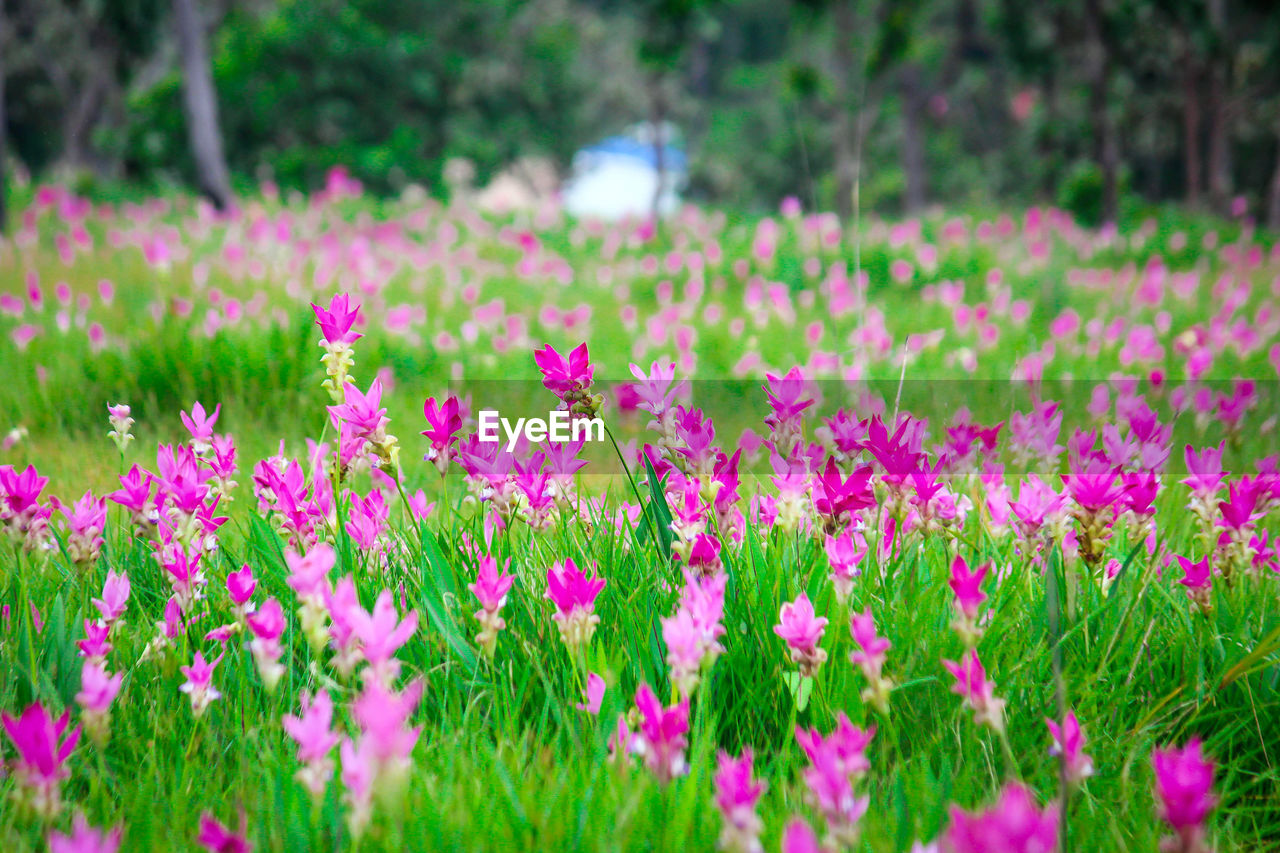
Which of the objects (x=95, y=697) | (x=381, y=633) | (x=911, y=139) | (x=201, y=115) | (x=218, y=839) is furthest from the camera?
(x=911, y=139)

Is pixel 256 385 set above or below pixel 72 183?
below

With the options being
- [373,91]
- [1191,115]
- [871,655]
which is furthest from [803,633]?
[373,91]

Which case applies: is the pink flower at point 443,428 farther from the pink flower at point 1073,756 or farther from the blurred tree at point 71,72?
the blurred tree at point 71,72

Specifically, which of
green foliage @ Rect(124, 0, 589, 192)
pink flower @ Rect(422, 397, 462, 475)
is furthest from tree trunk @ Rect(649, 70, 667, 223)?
pink flower @ Rect(422, 397, 462, 475)

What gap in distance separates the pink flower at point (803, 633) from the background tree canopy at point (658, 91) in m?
10.4

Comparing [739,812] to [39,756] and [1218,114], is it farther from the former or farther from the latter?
[1218,114]

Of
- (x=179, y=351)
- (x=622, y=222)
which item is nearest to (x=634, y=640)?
(x=179, y=351)

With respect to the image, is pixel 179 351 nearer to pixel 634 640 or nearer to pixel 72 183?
pixel 634 640

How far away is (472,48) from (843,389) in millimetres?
25353

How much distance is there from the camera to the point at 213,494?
199 cm

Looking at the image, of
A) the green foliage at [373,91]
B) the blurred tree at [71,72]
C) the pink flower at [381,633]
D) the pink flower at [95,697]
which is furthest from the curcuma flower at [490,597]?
the green foliage at [373,91]

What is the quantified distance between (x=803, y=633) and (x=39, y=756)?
0.97 m

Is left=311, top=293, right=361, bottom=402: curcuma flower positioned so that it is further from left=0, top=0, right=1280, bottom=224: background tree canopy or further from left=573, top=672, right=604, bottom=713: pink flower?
left=0, top=0, right=1280, bottom=224: background tree canopy

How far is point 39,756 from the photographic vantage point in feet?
3.39
